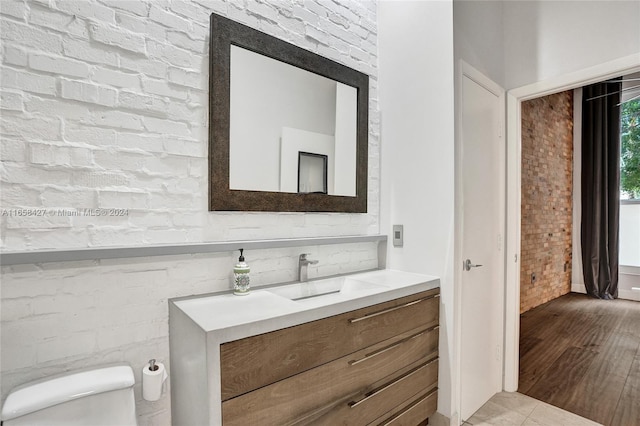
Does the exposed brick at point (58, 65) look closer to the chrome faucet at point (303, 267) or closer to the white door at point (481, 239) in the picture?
the chrome faucet at point (303, 267)

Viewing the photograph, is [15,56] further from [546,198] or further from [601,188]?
[601,188]

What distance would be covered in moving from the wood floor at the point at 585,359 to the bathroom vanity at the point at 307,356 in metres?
1.15

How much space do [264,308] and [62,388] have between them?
27.7 inches

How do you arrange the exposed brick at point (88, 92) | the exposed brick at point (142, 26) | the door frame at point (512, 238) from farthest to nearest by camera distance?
the door frame at point (512, 238)
the exposed brick at point (142, 26)
the exposed brick at point (88, 92)

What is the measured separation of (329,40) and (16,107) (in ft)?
5.27

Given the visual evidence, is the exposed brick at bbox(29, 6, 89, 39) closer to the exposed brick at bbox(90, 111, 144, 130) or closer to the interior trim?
the exposed brick at bbox(90, 111, 144, 130)

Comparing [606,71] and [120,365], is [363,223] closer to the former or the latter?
[120,365]

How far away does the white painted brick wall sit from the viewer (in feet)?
3.91

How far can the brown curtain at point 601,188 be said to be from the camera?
4.83 meters

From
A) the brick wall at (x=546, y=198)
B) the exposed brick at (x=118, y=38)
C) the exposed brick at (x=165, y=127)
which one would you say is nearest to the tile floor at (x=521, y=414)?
the brick wall at (x=546, y=198)

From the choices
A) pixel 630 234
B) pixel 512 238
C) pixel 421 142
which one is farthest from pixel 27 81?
pixel 630 234

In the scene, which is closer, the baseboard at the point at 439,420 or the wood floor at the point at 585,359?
the baseboard at the point at 439,420

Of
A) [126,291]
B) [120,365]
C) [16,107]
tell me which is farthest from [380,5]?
[120,365]

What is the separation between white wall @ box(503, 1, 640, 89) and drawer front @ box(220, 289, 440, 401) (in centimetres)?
185
